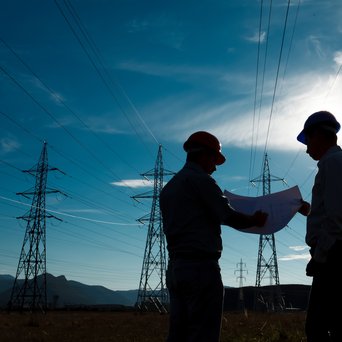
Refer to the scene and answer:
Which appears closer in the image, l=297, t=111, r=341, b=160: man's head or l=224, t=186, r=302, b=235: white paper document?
l=297, t=111, r=341, b=160: man's head

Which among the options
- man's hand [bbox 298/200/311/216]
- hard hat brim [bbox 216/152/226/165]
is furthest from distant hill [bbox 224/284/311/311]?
hard hat brim [bbox 216/152/226/165]

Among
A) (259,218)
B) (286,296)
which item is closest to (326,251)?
(259,218)

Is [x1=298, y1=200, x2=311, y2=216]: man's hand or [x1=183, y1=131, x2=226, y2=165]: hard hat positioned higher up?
[x1=183, y1=131, x2=226, y2=165]: hard hat

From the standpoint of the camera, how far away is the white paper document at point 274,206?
4.64 metres

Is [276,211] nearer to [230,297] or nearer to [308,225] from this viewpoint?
[308,225]

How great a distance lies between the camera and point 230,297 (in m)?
120

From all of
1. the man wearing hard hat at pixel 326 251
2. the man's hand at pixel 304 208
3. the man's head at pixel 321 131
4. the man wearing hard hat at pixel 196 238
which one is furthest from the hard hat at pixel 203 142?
the man's hand at pixel 304 208

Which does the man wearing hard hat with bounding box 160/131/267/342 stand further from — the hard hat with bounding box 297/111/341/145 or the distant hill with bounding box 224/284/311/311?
the distant hill with bounding box 224/284/311/311

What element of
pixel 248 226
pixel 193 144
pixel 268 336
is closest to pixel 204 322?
pixel 248 226

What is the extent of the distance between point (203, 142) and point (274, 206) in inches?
43.4

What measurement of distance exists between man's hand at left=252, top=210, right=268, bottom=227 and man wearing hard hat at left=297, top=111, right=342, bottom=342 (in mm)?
626

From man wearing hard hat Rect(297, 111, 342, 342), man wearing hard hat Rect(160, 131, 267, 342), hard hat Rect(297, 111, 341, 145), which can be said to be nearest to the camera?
man wearing hard hat Rect(297, 111, 342, 342)

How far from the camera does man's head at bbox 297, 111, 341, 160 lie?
391 cm

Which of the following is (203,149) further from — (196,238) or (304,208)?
(304,208)
